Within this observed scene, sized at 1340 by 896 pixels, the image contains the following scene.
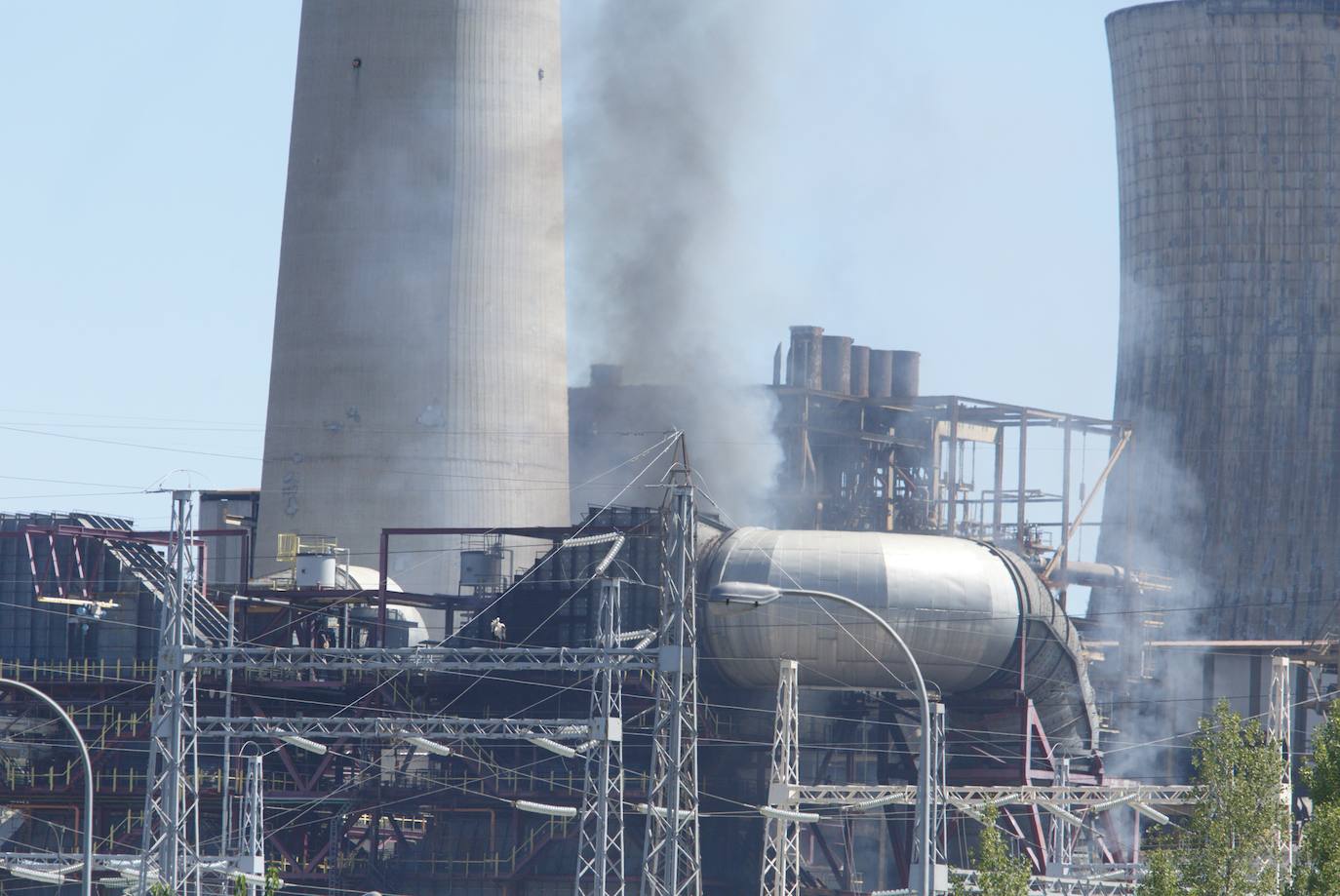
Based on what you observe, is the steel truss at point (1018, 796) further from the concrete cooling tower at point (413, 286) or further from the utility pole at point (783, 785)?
the concrete cooling tower at point (413, 286)

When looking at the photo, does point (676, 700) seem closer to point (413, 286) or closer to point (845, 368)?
point (413, 286)

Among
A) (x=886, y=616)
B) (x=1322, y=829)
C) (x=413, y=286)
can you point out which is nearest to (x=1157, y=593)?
(x=886, y=616)

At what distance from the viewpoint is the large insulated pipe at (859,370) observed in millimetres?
90375

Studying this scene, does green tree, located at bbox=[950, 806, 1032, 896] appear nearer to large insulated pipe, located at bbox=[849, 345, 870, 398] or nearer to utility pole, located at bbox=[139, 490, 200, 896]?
utility pole, located at bbox=[139, 490, 200, 896]

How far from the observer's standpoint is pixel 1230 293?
314 ft

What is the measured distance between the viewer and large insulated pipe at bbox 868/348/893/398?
91.0 metres

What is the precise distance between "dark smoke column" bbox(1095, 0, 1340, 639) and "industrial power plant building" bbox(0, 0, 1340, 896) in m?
0.16

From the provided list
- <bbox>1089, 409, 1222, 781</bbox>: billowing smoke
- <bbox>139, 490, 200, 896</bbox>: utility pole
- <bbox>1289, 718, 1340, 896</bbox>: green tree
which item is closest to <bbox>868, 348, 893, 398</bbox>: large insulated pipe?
<bbox>1089, 409, 1222, 781</bbox>: billowing smoke

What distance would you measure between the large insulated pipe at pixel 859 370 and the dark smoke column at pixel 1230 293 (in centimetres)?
1149

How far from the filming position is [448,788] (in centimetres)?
6544

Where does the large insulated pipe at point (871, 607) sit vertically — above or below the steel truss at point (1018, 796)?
above

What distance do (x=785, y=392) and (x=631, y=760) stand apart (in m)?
24.7

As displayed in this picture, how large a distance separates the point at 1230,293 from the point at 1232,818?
205ft

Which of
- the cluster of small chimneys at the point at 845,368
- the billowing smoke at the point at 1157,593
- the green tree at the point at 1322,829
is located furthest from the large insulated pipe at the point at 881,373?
the green tree at the point at 1322,829
